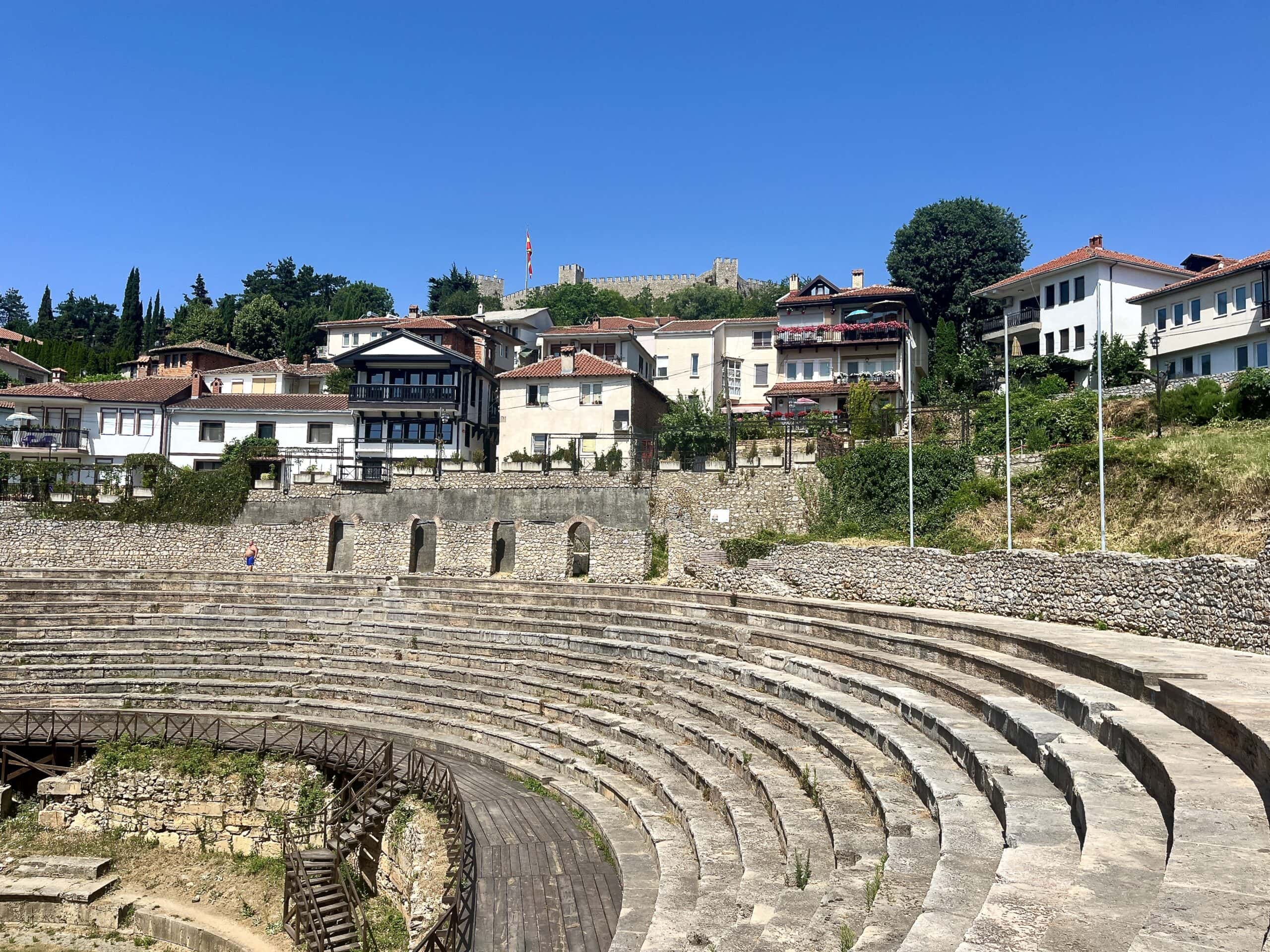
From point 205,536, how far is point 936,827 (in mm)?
31831

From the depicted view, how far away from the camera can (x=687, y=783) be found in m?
13.4

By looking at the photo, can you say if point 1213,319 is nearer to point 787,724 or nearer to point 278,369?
point 787,724

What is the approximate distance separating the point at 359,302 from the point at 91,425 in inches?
2193

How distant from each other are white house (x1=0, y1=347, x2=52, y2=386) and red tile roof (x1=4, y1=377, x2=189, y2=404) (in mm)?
18230

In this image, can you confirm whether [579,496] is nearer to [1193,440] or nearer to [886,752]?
[1193,440]

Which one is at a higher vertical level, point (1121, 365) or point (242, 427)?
point (1121, 365)

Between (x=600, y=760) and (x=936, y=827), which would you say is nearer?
(x=936, y=827)

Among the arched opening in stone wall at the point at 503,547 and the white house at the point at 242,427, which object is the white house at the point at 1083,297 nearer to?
the arched opening in stone wall at the point at 503,547

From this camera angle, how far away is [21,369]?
212 ft

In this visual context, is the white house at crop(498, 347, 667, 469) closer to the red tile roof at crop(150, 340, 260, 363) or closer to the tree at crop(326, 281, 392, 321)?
the red tile roof at crop(150, 340, 260, 363)

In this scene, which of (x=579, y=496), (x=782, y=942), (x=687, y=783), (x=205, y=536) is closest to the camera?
(x=782, y=942)

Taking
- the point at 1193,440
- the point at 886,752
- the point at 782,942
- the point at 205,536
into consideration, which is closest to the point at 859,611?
the point at 886,752

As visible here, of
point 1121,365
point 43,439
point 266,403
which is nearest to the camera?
point 1121,365

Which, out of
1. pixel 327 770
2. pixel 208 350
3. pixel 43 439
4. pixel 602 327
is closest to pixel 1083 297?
pixel 602 327
